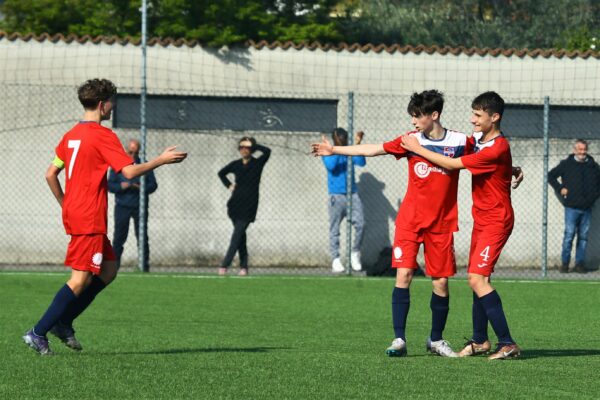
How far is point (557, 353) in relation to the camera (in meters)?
9.62

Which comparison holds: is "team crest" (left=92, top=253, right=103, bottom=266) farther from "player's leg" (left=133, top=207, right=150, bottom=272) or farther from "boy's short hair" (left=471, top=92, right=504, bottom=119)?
"player's leg" (left=133, top=207, right=150, bottom=272)

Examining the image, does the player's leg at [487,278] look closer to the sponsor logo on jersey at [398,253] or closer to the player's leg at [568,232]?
the sponsor logo on jersey at [398,253]

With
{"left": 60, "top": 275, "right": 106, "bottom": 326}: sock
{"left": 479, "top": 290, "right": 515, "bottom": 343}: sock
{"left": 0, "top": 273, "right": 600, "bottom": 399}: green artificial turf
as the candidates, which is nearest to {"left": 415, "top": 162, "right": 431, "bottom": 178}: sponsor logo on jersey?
{"left": 479, "top": 290, "right": 515, "bottom": 343}: sock

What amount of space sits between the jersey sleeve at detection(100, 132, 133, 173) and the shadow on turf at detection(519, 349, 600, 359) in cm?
305

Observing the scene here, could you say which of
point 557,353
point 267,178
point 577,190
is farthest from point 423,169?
point 267,178

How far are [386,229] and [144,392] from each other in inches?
506

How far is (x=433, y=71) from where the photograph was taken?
19922 millimetres

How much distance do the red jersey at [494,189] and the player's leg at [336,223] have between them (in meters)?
9.31

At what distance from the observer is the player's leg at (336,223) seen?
18484 mm

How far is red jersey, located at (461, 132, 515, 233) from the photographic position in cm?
905

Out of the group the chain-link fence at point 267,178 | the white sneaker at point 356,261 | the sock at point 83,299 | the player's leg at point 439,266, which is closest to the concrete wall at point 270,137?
the chain-link fence at point 267,178

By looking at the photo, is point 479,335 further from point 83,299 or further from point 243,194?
point 243,194

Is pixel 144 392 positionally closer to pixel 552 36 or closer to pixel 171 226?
pixel 171 226

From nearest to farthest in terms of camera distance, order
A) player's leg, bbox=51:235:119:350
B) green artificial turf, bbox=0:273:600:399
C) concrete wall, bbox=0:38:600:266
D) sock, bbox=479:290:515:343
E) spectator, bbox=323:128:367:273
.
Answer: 1. green artificial turf, bbox=0:273:600:399
2. player's leg, bbox=51:235:119:350
3. sock, bbox=479:290:515:343
4. spectator, bbox=323:128:367:273
5. concrete wall, bbox=0:38:600:266
